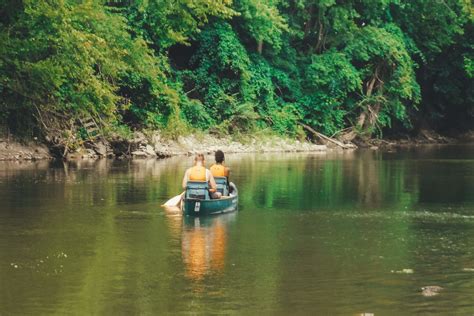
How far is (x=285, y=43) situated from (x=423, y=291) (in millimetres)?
42856

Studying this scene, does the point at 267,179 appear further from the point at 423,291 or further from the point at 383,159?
the point at 423,291

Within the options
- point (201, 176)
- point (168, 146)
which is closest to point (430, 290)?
point (201, 176)

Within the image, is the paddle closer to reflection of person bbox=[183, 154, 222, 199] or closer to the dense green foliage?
reflection of person bbox=[183, 154, 222, 199]

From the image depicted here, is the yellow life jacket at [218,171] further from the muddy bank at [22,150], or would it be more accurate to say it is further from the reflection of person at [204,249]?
the muddy bank at [22,150]

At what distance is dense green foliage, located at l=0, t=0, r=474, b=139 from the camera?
38094mm

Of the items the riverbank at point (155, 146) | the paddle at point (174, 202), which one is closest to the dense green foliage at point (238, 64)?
the riverbank at point (155, 146)

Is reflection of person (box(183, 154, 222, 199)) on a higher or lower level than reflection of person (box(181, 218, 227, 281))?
higher

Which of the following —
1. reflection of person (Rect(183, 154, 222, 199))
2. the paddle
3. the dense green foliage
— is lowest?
the paddle

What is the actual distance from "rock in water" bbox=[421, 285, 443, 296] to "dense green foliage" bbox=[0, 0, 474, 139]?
24.5 m

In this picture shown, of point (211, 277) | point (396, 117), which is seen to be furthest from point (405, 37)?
point (211, 277)

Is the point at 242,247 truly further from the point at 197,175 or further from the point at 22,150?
the point at 22,150

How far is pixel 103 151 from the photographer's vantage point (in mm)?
43375

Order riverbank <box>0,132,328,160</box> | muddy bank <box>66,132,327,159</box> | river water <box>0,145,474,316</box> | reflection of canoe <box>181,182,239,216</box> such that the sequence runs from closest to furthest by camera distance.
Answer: river water <box>0,145,474,316</box> → reflection of canoe <box>181,182,239,216</box> → riverbank <box>0,132,328,160</box> → muddy bank <box>66,132,327,159</box>

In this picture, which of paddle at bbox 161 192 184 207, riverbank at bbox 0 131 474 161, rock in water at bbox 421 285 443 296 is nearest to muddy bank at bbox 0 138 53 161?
riverbank at bbox 0 131 474 161
